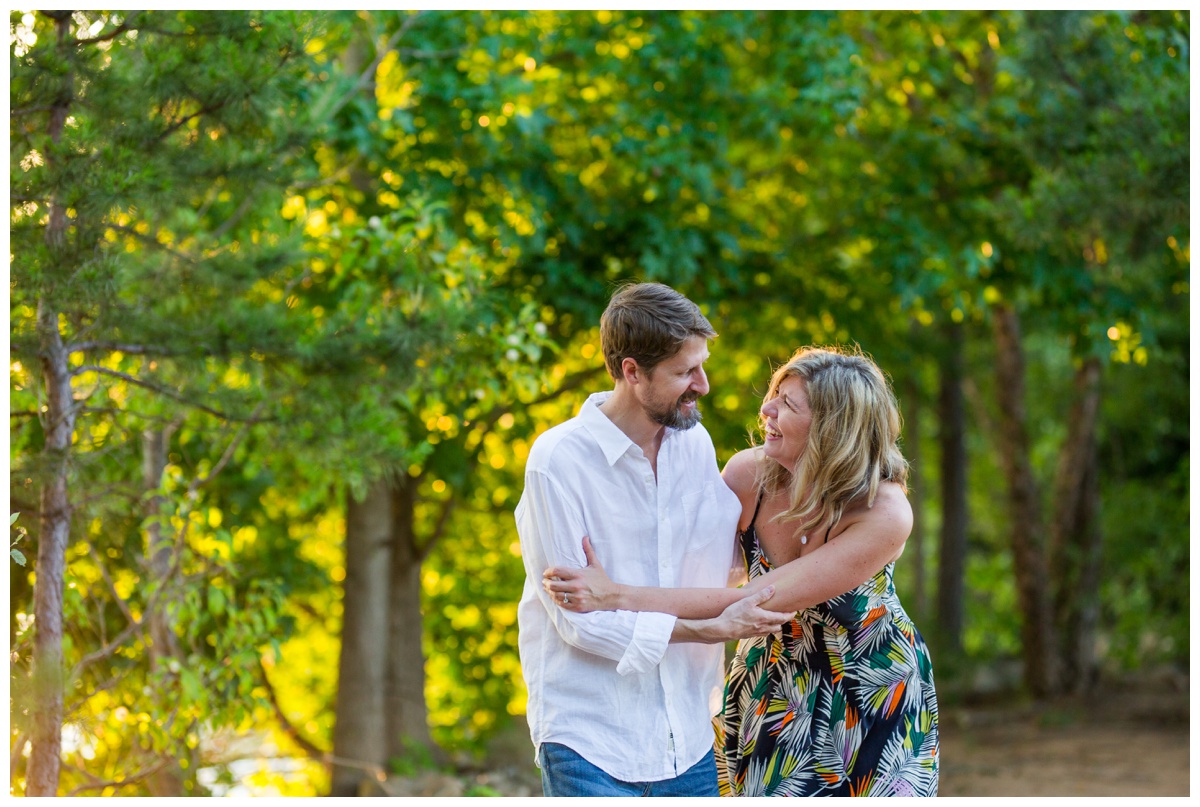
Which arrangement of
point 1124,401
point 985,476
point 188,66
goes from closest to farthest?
1. point 188,66
2. point 1124,401
3. point 985,476

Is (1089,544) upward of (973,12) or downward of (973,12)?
downward

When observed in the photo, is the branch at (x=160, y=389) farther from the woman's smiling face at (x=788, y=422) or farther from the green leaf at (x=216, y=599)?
the woman's smiling face at (x=788, y=422)

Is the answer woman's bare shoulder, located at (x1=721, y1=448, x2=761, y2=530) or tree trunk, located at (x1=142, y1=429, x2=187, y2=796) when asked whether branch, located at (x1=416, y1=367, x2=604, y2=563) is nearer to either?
tree trunk, located at (x1=142, y1=429, x2=187, y2=796)

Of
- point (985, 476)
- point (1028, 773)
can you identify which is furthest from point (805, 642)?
point (985, 476)

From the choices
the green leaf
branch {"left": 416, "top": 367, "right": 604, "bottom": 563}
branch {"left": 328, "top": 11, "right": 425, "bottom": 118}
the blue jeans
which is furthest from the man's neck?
branch {"left": 416, "top": 367, "right": 604, "bottom": 563}

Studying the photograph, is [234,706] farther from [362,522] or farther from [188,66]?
[362,522]

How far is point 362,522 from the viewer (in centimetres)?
679

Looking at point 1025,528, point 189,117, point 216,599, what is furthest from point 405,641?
point 1025,528

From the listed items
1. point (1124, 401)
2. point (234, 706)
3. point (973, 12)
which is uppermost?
point (973, 12)

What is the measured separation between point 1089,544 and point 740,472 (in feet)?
28.5

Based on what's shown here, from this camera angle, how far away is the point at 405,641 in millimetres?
6992

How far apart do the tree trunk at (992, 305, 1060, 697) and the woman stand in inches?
320

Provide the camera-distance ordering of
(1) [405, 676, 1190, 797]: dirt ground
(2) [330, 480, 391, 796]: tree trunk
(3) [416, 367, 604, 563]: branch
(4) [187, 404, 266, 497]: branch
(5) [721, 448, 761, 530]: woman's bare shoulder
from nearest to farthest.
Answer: (5) [721, 448, 761, 530]: woman's bare shoulder
(4) [187, 404, 266, 497]: branch
(3) [416, 367, 604, 563]: branch
(2) [330, 480, 391, 796]: tree trunk
(1) [405, 676, 1190, 797]: dirt ground

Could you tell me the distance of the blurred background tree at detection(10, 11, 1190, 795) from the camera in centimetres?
326
